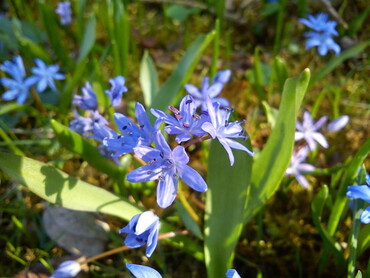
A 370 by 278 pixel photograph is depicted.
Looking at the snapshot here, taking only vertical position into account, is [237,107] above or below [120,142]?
below

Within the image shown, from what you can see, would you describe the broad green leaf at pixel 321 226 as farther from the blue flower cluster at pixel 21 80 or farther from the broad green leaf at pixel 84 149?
the blue flower cluster at pixel 21 80

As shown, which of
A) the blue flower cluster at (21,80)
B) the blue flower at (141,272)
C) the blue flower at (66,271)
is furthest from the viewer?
the blue flower cluster at (21,80)

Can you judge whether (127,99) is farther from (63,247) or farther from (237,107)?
(63,247)

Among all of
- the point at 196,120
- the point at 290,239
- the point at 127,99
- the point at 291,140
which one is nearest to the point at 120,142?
the point at 196,120

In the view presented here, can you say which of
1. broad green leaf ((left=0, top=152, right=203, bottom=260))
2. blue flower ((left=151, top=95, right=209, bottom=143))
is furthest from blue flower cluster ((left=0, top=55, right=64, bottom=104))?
blue flower ((left=151, top=95, right=209, bottom=143))

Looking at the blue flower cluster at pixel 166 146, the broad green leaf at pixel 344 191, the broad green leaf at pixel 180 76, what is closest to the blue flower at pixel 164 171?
the blue flower cluster at pixel 166 146

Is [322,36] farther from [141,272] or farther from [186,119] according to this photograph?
[141,272]

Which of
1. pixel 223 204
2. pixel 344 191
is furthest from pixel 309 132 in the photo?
pixel 223 204
